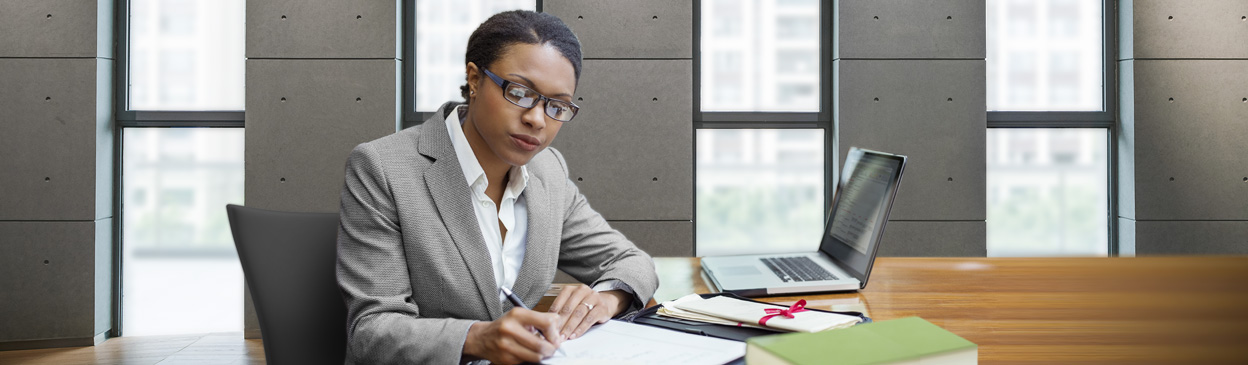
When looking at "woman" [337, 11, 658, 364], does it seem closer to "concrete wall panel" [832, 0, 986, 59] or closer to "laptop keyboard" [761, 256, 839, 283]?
"laptop keyboard" [761, 256, 839, 283]

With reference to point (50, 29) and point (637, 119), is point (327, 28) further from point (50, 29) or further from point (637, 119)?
point (637, 119)

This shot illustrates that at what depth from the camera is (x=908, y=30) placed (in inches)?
148

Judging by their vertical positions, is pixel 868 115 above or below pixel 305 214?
above

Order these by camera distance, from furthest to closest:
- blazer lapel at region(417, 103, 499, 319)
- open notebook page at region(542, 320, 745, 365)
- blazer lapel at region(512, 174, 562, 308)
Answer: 1. blazer lapel at region(512, 174, 562, 308)
2. blazer lapel at region(417, 103, 499, 319)
3. open notebook page at region(542, 320, 745, 365)

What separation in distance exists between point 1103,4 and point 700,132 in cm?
218

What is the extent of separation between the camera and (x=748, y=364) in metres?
0.69

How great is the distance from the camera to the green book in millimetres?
621

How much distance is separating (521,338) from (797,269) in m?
0.97

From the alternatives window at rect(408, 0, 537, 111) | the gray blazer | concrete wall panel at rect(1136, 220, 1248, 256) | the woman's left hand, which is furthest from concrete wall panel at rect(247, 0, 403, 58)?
concrete wall panel at rect(1136, 220, 1248, 256)

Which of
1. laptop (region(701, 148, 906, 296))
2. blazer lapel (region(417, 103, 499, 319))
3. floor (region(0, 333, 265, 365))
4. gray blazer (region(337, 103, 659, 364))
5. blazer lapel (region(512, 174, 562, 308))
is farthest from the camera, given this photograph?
floor (region(0, 333, 265, 365))

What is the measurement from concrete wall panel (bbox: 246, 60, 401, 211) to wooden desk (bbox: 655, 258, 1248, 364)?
212cm

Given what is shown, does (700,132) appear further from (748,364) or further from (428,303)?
(748,364)

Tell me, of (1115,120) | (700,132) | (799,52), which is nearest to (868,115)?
(799,52)

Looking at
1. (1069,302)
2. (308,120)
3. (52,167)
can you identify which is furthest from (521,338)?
(52,167)
